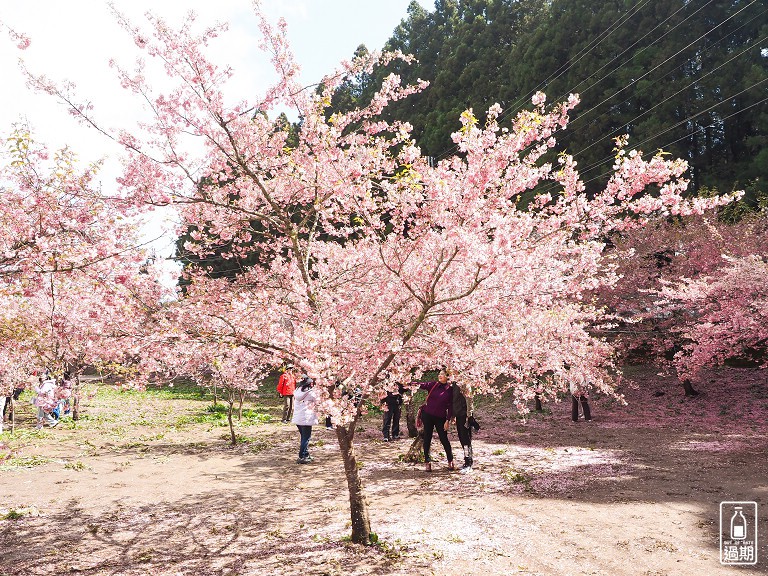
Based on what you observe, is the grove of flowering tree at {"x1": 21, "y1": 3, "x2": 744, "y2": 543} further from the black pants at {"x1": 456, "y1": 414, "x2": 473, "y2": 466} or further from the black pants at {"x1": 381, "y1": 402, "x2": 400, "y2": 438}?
the black pants at {"x1": 381, "y1": 402, "x2": 400, "y2": 438}

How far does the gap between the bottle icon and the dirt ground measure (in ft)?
0.66

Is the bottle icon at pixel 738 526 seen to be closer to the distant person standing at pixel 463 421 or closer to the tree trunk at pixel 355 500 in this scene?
the distant person standing at pixel 463 421

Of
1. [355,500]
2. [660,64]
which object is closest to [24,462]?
[355,500]

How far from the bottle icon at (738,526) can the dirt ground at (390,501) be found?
0.20 m

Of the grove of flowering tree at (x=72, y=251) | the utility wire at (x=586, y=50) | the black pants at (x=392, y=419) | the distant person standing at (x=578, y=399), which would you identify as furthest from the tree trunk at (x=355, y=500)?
the utility wire at (x=586, y=50)

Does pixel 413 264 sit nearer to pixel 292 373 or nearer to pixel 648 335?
pixel 292 373

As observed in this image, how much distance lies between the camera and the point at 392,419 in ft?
42.4

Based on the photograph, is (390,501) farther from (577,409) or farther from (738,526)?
(577,409)

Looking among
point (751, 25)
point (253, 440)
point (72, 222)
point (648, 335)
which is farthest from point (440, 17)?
point (72, 222)

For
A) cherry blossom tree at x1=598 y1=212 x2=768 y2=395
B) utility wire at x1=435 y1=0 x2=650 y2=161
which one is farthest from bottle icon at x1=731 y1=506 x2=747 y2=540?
utility wire at x1=435 y1=0 x2=650 y2=161

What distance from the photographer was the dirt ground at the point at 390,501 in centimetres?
552

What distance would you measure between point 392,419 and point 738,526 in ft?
25.8

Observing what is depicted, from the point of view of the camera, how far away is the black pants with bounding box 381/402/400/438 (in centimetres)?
1252

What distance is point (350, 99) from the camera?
39312mm
